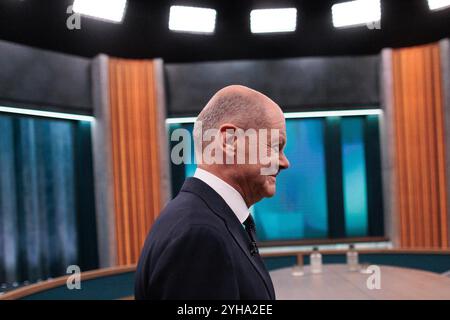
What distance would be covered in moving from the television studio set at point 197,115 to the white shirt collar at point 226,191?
2392 millimetres

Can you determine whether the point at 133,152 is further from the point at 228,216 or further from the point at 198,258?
the point at 198,258

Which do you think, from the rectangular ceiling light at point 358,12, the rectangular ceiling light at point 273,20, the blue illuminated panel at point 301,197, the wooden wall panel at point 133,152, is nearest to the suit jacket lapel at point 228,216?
the wooden wall panel at point 133,152

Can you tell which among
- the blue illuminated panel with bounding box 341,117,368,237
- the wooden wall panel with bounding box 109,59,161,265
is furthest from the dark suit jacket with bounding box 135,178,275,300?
the blue illuminated panel with bounding box 341,117,368,237

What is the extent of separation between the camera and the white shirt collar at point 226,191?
0.78 metres

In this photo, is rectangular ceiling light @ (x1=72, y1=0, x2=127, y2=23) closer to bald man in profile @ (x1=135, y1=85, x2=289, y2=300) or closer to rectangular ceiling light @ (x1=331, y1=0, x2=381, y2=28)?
rectangular ceiling light @ (x1=331, y1=0, x2=381, y2=28)

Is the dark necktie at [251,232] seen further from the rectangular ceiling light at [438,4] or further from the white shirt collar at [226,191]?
the rectangular ceiling light at [438,4]

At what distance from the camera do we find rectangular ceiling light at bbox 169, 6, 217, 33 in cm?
430

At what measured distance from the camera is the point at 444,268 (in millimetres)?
3969

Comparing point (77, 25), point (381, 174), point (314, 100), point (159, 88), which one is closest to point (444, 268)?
point (381, 174)

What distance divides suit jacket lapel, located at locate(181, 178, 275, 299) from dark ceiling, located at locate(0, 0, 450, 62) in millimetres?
3753

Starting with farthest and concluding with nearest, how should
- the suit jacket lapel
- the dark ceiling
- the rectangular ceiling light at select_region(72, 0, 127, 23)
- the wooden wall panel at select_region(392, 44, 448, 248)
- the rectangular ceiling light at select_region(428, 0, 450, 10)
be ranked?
the wooden wall panel at select_region(392, 44, 448, 248) → the dark ceiling → the rectangular ceiling light at select_region(428, 0, 450, 10) → the rectangular ceiling light at select_region(72, 0, 127, 23) → the suit jacket lapel

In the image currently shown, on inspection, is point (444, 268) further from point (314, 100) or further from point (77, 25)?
point (77, 25)

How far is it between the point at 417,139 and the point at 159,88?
307 centimetres

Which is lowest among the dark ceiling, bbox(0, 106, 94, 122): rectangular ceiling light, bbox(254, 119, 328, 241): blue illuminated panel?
bbox(254, 119, 328, 241): blue illuminated panel
